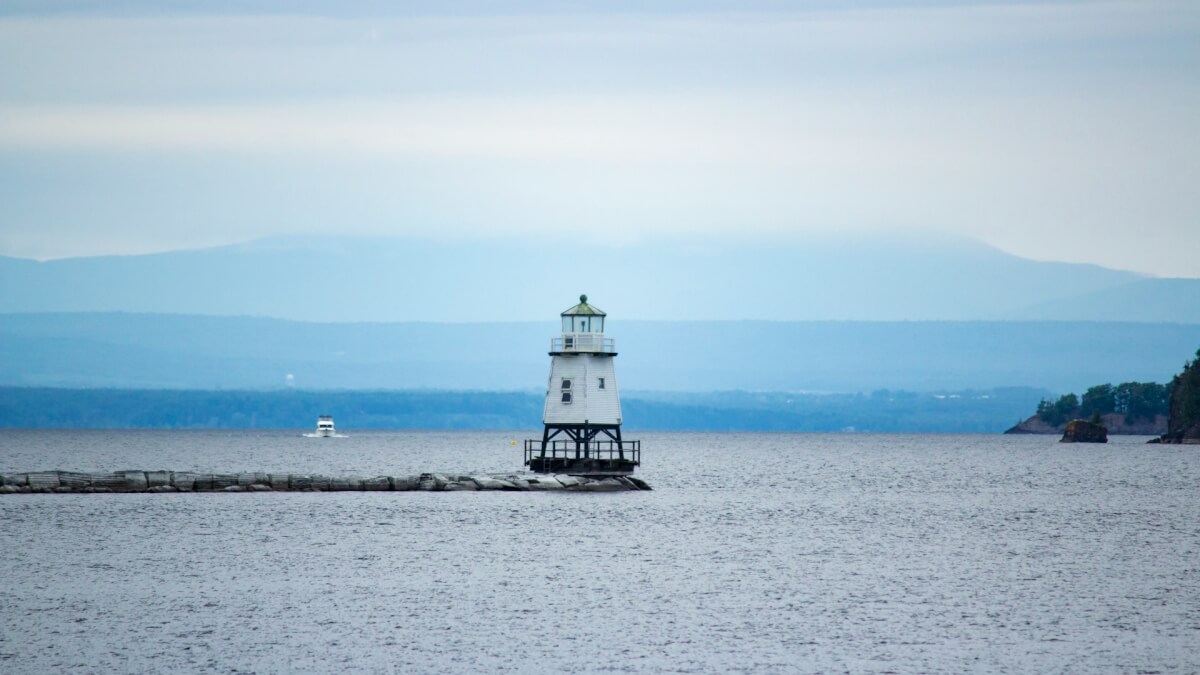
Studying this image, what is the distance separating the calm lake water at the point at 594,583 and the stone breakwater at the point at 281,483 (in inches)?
33.0

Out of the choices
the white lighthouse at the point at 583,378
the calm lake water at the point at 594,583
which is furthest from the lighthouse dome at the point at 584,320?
the calm lake water at the point at 594,583

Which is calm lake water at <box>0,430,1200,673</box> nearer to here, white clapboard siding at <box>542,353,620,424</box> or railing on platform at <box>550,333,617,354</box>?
white clapboard siding at <box>542,353,620,424</box>

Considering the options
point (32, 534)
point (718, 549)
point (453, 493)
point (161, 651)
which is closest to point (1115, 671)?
point (161, 651)

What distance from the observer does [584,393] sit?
77812 millimetres

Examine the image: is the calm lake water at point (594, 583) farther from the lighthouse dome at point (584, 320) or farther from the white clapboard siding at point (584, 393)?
the lighthouse dome at point (584, 320)

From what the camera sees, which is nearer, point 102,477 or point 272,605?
point 272,605

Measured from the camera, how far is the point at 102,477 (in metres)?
88.8

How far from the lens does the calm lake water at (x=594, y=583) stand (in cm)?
3816

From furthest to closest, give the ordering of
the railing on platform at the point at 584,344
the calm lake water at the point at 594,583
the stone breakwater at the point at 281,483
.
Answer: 1. the stone breakwater at the point at 281,483
2. the railing on platform at the point at 584,344
3. the calm lake water at the point at 594,583

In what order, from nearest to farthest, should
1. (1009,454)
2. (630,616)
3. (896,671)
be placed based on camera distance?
(896,671)
(630,616)
(1009,454)

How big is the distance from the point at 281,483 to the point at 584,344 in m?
21.9

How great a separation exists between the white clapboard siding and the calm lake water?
183 inches

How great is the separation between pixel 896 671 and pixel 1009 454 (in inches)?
6291

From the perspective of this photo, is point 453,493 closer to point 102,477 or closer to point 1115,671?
point 102,477
